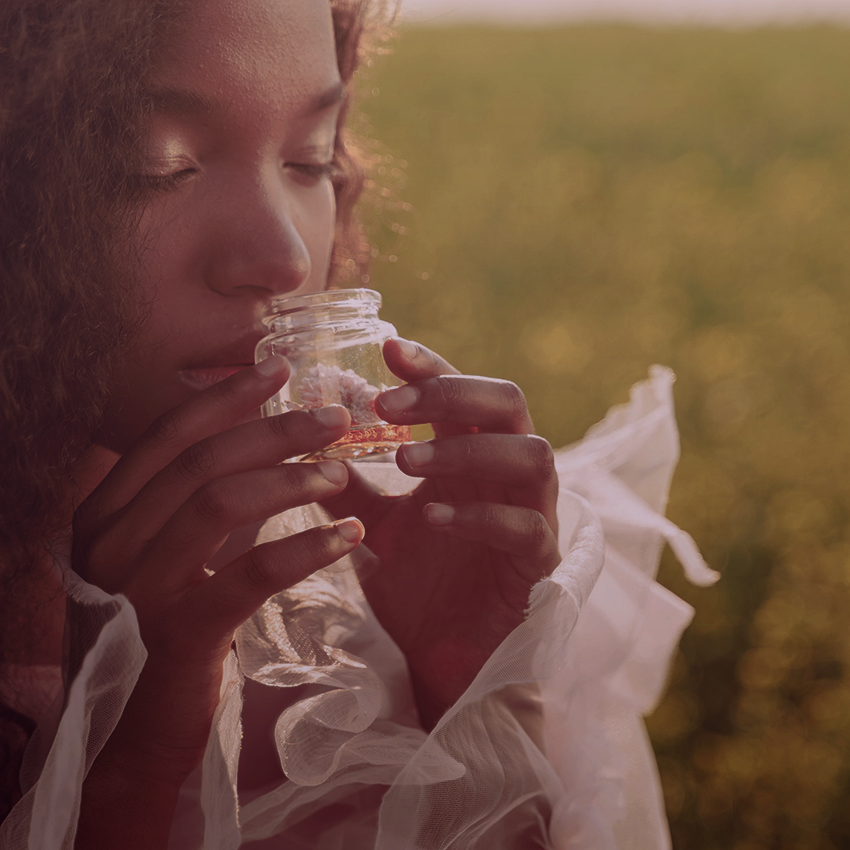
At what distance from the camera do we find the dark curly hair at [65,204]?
1104 millimetres

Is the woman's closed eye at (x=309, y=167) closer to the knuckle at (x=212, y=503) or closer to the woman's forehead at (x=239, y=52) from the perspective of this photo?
the woman's forehead at (x=239, y=52)

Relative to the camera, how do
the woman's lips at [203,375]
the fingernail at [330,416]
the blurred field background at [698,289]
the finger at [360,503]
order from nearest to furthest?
the fingernail at [330,416] → the woman's lips at [203,375] → the finger at [360,503] → the blurred field background at [698,289]

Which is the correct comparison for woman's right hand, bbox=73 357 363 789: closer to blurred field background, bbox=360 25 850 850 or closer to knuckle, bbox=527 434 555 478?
knuckle, bbox=527 434 555 478

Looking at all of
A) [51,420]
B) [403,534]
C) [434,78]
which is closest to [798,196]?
[434,78]

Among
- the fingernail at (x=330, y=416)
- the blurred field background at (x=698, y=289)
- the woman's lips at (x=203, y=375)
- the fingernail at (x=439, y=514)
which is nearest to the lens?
the fingernail at (x=330, y=416)

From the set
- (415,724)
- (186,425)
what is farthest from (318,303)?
(415,724)

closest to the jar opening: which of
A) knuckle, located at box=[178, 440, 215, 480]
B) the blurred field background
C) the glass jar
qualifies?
the glass jar

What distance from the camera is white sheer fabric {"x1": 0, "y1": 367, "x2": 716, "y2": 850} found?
0.99 meters

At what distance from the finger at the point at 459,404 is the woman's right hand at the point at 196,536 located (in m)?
0.08

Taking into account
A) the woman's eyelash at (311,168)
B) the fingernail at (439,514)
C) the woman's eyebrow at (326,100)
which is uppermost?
the woman's eyebrow at (326,100)

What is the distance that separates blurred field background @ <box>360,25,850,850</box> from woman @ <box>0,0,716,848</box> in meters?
0.97

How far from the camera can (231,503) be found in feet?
3.10

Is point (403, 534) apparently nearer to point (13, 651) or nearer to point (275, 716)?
point (275, 716)

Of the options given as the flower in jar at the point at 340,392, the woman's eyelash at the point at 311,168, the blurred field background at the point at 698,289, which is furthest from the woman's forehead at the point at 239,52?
the blurred field background at the point at 698,289
